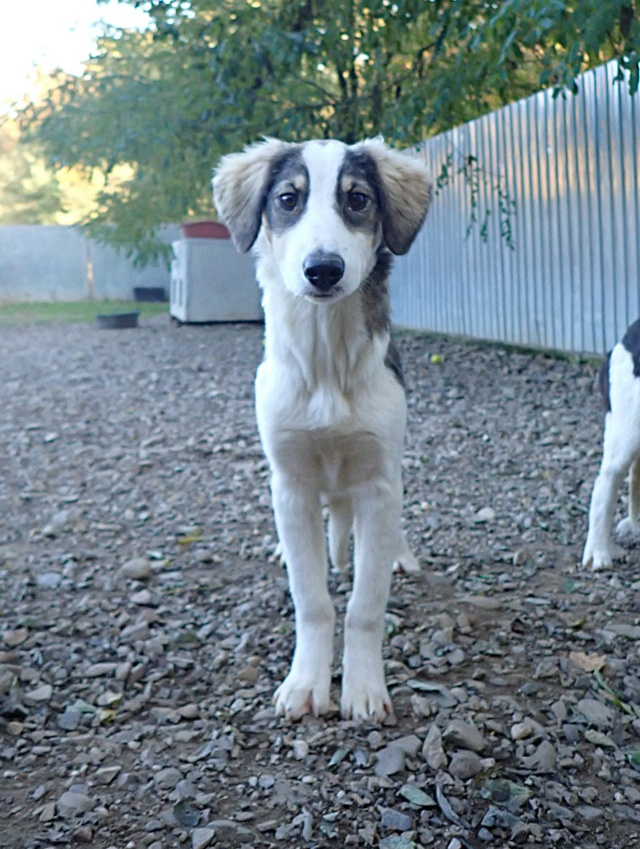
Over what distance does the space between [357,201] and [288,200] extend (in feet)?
0.72

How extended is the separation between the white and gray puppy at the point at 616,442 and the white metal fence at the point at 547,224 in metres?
3.52

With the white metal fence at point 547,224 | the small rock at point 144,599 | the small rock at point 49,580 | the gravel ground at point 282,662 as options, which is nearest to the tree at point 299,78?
the white metal fence at point 547,224

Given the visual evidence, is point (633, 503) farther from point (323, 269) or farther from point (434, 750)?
point (323, 269)

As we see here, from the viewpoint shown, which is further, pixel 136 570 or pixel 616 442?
pixel 136 570

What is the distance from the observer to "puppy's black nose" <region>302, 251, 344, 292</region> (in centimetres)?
261

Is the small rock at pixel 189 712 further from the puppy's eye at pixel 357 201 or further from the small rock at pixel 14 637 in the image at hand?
the puppy's eye at pixel 357 201

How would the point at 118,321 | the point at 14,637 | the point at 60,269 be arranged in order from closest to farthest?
the point at 14,637 < the point at 118,321 < the point at 60,269

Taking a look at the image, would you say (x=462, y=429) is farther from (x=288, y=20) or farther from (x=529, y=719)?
(x=288, y=20)

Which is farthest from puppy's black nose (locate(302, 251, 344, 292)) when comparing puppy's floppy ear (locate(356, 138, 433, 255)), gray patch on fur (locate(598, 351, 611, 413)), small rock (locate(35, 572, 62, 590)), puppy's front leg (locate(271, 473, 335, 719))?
small rock (locate(35, 572, 62, 590))

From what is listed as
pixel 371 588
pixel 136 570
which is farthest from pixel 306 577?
pixel 136 570

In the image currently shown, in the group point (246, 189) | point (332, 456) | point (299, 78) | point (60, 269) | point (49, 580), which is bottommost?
point (49, 580)

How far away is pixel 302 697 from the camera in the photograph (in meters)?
2.83

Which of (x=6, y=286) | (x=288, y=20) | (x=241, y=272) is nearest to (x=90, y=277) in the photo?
(x=6, y=286)

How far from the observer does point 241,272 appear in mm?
14719
